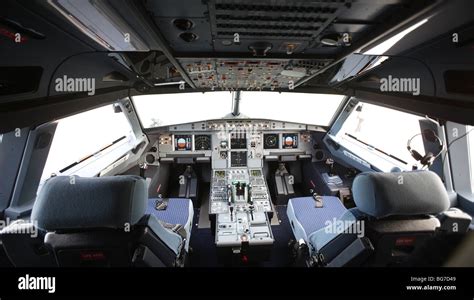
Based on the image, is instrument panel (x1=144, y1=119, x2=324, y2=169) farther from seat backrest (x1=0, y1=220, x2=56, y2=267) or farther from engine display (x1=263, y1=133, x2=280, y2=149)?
seat backrest (x1=0, y1=220, x2=56, y2=267)

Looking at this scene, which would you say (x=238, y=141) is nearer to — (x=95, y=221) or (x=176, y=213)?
(x=176, y=213)

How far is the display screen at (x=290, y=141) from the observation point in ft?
15.2

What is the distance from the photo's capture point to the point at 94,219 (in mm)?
1261

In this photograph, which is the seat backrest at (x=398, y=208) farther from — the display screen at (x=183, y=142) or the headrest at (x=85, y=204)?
the display screen at (x=183, y=142)

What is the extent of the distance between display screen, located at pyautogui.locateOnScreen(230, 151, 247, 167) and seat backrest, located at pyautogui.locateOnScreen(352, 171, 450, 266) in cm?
308

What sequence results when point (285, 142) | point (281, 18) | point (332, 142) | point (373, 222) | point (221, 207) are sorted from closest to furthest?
point (281, 18) → point (373, 222) → point (221, 207) → point (332, 142) → point (285, 142)

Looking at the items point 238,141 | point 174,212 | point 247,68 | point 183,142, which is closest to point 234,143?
point 238,141

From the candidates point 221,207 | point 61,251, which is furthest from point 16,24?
point 221,207

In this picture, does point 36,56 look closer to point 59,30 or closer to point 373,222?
point 59,30

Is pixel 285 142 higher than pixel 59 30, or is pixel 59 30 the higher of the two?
pixel 59 30

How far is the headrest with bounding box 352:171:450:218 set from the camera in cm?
147

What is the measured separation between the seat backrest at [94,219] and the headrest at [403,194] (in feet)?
4.92

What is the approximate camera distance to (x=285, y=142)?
465cm

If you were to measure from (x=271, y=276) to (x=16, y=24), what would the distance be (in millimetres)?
1745
